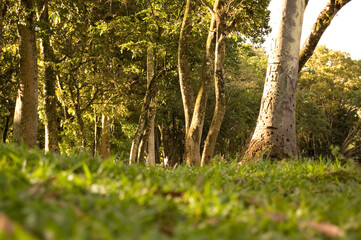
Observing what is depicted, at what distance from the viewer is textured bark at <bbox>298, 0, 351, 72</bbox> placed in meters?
9.28

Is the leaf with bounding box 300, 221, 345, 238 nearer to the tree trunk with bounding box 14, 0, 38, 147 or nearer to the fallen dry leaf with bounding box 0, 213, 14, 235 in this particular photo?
the fallen dry leaf with bounding box 0, 213, 14, 235

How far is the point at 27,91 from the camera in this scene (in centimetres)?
1152

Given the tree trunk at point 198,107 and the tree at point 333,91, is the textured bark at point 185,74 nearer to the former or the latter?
the tree trunk at point 198,107

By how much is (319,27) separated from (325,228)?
829 centimetres

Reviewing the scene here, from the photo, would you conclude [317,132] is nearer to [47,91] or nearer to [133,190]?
[47,91]

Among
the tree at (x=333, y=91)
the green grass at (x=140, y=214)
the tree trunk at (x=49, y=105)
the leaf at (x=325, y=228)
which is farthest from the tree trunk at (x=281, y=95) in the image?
the tree at (x=333, y=91)

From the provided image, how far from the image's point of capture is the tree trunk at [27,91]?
11445mm

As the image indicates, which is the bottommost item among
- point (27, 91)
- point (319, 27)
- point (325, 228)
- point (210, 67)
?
point (325, 228)

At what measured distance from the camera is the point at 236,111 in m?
31.7

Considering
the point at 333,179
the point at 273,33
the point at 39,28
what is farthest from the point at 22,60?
the point at 333,179

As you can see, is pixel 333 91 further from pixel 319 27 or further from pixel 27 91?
pixel 27 91

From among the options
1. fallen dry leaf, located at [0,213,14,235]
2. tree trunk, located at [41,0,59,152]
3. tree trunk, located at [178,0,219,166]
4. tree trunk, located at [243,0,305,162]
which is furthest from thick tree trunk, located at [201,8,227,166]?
fallen dry leaf, located at [0,213,14,235]

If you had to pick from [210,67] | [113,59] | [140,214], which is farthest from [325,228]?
[113,59]

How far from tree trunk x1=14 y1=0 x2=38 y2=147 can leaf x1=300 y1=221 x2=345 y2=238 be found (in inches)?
419
